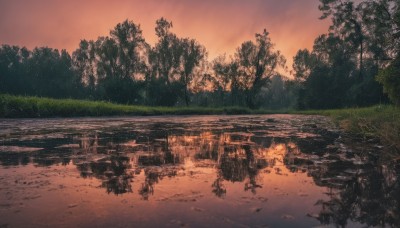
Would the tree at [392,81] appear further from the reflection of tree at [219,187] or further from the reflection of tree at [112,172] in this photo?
the reflection of tree at [112,172]

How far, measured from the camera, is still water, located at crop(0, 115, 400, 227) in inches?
133

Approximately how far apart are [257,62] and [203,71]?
11.2 meters

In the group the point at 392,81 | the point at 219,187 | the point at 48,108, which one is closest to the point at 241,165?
the point at 219,187

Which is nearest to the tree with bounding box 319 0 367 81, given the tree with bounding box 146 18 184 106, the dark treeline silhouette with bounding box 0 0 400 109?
the dark treeline silhouette with bounding box 0 0 400 109

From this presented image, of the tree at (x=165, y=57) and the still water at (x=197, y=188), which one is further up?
the tree at (x=165, y=57)

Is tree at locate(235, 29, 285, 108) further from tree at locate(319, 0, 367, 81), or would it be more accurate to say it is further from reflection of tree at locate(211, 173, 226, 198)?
reflection of tree at locate(211, 173, 226, 198)

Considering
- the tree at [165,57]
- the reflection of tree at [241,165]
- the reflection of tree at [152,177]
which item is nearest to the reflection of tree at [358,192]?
the reflection of tree at [241,165]

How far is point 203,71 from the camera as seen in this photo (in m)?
64.4

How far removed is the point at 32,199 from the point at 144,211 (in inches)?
61.2

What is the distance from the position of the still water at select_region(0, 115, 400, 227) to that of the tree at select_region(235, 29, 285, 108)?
5339 centimetres

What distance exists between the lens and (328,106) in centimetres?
5272

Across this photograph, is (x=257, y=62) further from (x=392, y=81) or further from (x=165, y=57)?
(x=392, y=81)

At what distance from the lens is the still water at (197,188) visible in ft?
11.1

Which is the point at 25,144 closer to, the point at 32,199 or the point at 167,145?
the point at 167,145
